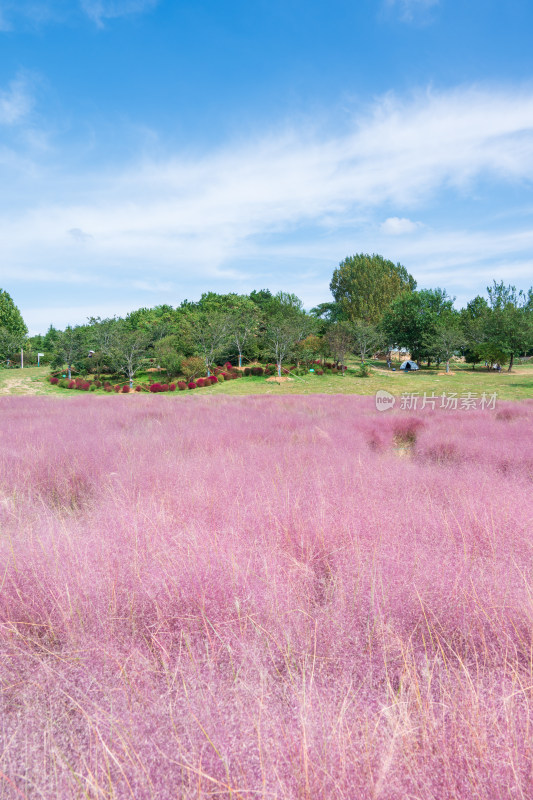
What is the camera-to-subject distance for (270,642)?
156cm

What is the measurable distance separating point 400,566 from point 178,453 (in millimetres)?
3212

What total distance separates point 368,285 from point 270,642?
2306 inches

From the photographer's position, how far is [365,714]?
3.97 feet

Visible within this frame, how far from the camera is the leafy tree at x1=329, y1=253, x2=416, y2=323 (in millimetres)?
54188

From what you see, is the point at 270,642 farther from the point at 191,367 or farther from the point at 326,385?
the point at 191,367

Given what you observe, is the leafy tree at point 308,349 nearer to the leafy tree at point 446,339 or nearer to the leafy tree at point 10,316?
the leafy tree at point 446,339

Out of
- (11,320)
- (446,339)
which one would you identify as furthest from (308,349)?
(11,320)

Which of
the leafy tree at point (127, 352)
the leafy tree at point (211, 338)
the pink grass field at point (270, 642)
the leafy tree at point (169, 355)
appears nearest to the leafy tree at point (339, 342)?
the leafy tree at point (211, 338)

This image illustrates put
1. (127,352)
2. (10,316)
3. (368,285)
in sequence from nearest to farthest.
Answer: (127,352), (10,316), (368,285)

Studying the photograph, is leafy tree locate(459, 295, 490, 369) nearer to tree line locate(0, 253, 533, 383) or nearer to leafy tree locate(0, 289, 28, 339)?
tree line locate(0, 253, 533, 383)

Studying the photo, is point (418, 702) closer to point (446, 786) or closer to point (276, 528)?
point (446, 786)

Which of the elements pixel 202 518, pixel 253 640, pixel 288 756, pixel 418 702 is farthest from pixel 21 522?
pixel 418 702

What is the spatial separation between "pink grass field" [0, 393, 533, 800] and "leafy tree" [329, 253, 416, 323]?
2033 inches

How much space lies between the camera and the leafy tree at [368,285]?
2133 inches
